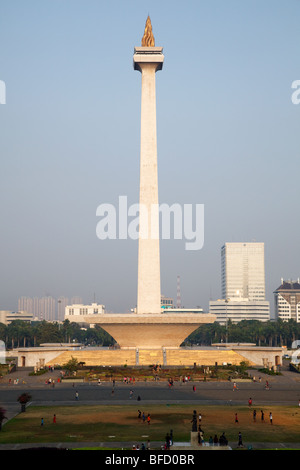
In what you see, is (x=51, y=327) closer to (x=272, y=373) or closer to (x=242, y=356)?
(x=242, y=356)

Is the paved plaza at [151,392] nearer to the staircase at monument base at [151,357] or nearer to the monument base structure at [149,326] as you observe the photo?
the staircase at monument base at [151,357]

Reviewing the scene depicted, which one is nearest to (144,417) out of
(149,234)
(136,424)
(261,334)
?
(136,424)

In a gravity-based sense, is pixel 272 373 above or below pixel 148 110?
below

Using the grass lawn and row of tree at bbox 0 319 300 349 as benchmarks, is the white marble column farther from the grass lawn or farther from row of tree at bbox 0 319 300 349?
row of tree at bbox 0 319 300 349

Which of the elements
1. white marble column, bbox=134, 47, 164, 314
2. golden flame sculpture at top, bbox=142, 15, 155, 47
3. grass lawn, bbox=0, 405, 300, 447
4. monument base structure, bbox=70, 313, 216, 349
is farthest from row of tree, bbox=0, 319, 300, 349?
grass lawn, bbox=0, 405, 300, 447

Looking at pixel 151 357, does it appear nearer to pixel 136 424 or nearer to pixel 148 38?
pixel 136 424
